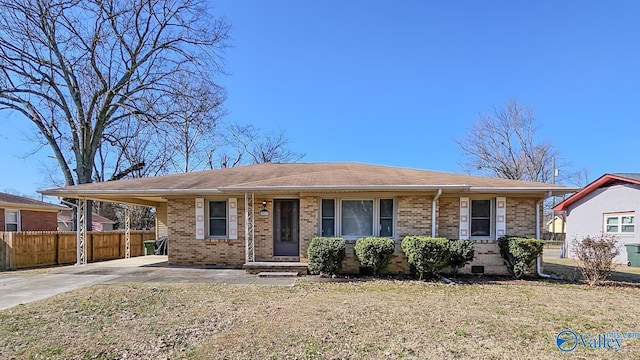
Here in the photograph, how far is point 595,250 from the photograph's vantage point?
8.55 metres

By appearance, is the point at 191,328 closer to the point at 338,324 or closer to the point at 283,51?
the point at 338,324

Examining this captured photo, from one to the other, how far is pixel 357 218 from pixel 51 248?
1141 cm

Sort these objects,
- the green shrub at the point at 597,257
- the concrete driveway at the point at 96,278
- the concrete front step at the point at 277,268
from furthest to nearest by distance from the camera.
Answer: the concrete front step at the point at 277,268, the green shrub at the point at 597,257, the concrete driveway at the point at 96,278

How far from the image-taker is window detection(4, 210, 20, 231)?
16.7 metres

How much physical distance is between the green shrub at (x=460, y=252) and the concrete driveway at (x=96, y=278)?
4278 millimetres

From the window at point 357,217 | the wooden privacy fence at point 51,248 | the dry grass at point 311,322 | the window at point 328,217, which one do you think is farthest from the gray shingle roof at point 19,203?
the window at point 357,217

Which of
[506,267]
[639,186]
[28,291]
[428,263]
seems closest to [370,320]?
[428,263]

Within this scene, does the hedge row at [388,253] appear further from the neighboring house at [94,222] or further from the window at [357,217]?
the neighboring house at [94,222]

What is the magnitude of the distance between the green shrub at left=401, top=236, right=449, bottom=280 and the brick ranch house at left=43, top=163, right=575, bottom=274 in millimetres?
838

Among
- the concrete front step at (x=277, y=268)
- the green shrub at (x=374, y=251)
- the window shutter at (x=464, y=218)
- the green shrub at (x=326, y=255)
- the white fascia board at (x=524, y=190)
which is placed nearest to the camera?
the green shrub at (x=374, y=251)

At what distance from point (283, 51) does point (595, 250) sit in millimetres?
12775

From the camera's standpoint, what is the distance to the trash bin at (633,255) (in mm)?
13781

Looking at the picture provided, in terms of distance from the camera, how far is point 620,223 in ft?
49.6

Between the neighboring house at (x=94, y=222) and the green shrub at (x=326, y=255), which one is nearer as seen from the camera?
the green shrub at (x=326, y=255)
